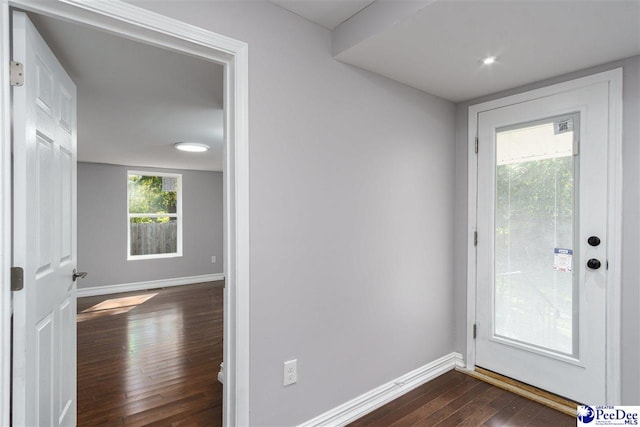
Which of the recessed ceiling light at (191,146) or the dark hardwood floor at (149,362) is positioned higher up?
the recessed ceiling light at (191,146)

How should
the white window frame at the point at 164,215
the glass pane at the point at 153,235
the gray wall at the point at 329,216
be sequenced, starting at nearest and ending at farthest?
the gray wall at the point at 329,216, the white window frame at the point at 164,215, the glass pane at the point at 153,235

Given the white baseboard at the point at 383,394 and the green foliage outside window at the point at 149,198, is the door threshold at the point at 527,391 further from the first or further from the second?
the green foliage outside window at the point at 149,198

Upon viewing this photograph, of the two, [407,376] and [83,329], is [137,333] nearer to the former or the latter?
[83,329]

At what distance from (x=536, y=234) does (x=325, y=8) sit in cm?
209

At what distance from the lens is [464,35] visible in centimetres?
175

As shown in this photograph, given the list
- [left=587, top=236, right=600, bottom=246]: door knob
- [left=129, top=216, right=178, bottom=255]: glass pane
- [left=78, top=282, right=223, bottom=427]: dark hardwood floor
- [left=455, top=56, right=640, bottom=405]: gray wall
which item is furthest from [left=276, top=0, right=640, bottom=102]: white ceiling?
[left=129, top=216, right=178, bottom=255]: glass pane

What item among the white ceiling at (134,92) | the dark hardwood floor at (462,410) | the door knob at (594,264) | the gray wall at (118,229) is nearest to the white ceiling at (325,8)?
the white ceiling at (134,92)

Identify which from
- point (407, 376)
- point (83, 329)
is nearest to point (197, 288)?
point (83, 329)

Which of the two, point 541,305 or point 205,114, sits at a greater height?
point 205,114

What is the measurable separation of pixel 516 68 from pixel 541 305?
65.0 inches

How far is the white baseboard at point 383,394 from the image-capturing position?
6.56 feet

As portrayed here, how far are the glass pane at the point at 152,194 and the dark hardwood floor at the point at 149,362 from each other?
6.08 feet

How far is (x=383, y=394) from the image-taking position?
90.2 inches

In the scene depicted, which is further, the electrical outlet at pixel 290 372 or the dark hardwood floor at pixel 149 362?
the dark hardwood floor at pixel 149 362
